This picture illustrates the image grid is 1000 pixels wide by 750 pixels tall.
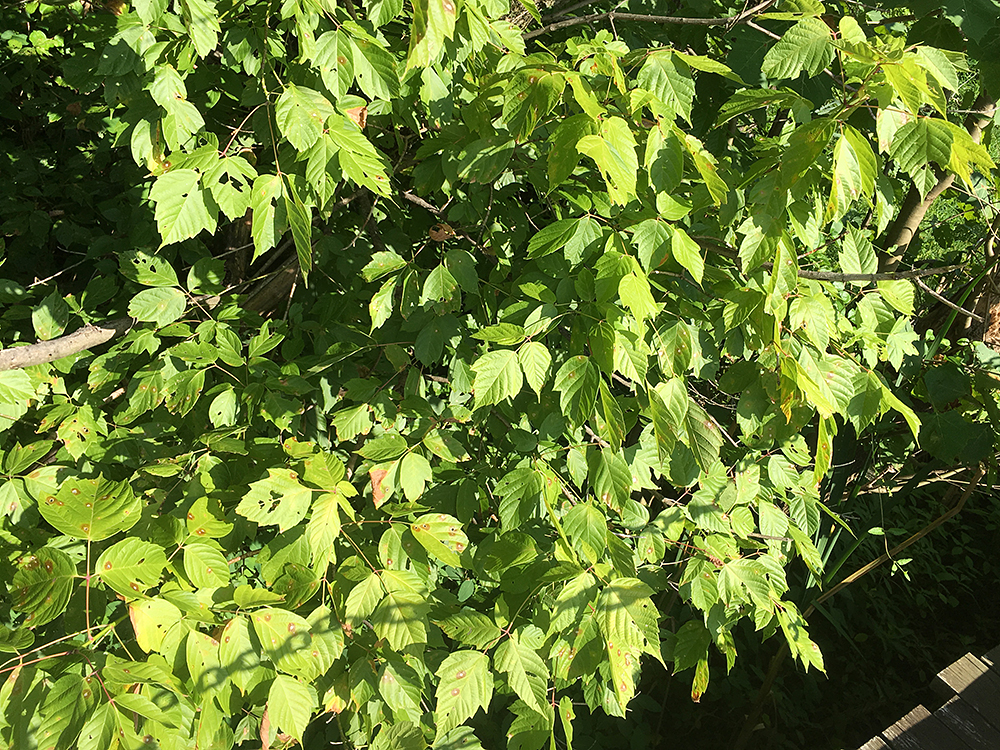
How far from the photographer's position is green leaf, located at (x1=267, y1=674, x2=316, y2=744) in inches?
45.0

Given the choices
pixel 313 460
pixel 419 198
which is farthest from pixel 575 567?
pixel 419 198

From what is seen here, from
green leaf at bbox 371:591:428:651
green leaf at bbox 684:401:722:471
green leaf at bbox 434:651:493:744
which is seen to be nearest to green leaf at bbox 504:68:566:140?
green leaf at bbox 684:401:722:471

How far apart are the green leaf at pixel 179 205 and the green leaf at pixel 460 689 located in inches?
34.8

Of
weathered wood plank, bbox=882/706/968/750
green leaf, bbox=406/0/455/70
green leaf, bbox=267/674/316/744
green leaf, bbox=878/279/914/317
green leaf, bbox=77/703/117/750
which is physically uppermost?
green leaf, bbox=406/0/455/70

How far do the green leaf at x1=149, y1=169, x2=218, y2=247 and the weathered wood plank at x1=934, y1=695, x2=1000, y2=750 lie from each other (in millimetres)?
2298

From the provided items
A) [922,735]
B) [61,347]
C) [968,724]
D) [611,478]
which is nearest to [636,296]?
[611,478]

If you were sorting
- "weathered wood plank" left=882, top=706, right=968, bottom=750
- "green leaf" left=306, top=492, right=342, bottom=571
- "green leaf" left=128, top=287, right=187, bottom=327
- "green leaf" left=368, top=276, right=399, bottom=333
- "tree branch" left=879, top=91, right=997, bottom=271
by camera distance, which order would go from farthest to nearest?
"tree branch" left=879, top=91, right=997, bottom=271
"weathered wood plank" left=882, top=706, right=968, bottom=750
"green leaf" left=128, top=287, right=187, bottom=327
"green leaf" left=368, top=276, right=399, bottom=333
"green leaf" left=306, top=492, right=342, bottom=571

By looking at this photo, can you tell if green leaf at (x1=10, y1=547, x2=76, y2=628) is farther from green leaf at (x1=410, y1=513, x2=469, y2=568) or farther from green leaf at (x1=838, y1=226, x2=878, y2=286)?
green leaf at (x1=838, y1=226, x2=878, y2=286)

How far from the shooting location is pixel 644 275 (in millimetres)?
1222

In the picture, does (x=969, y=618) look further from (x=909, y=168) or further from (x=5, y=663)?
(x=5, y=663)

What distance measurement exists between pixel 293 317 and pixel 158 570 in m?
0.85

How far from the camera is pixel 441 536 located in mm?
1336

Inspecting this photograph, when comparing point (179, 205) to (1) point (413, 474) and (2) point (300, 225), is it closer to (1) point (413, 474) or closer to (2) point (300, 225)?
(2) point (300, 225)

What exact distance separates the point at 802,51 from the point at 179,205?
1108mm
